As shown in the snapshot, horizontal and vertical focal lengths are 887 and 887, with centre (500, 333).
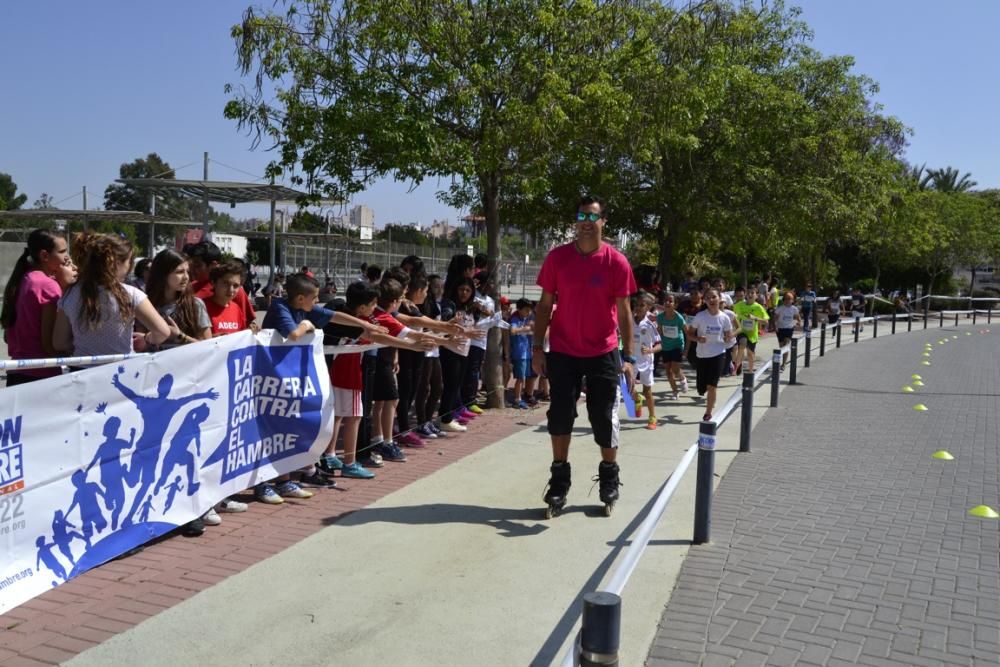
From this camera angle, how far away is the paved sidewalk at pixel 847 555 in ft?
14.1

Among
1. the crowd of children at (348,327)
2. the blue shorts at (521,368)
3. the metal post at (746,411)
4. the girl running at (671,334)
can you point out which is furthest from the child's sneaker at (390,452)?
the girl running at (671,334)

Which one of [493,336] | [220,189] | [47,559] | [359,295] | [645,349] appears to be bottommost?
[47,559]

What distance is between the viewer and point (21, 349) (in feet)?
17.8

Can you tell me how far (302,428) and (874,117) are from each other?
22.5 meters

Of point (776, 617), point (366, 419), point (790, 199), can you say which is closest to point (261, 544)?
point (366, 419)

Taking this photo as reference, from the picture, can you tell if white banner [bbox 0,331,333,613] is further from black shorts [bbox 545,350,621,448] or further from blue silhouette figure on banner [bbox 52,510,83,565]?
black shorts [bbox 545,350,621,448]

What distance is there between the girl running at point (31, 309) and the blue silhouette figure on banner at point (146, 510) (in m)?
0.94

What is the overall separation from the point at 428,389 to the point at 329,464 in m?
2.23

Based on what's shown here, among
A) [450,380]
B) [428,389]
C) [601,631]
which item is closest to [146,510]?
[601,631]

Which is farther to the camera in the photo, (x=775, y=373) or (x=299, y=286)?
(x=775, y=373)

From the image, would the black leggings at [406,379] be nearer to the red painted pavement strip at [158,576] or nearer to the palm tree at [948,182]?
the red painted pavement strip at [158,576]

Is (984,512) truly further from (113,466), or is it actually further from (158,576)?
(113,466)

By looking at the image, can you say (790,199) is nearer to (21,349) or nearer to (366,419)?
(366,419)

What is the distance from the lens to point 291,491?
656 cm
